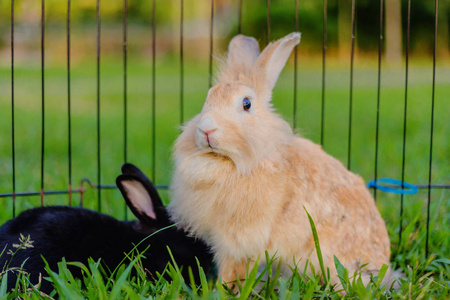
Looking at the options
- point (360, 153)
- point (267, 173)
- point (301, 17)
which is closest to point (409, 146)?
point (360, 153)

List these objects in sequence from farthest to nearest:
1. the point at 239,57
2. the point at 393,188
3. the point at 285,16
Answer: the point at 285,16
the point at 393,188
the point at 239,57

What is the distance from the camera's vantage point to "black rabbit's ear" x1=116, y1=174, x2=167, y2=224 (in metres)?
2.72

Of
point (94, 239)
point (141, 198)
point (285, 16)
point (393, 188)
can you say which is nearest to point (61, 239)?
point (94, 239)

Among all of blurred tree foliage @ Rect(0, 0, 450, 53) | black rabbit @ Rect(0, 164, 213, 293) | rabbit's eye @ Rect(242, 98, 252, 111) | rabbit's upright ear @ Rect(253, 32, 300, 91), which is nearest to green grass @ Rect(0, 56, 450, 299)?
black rabbit @ Rect(0, 164, 213, 293)

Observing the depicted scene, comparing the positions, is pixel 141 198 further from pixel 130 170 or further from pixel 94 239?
pixel 94 239

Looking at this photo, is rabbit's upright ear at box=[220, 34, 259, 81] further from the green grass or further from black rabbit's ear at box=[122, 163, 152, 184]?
black rabbit's ear at box=[122, 163, 152, 184]

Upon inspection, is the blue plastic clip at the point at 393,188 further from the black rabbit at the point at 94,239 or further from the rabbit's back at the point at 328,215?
the black rabbit at the point at 94,239

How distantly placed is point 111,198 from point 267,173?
64.2 inches

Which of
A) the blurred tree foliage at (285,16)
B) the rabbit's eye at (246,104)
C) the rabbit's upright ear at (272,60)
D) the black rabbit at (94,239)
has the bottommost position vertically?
the black rabbit at (94,239)

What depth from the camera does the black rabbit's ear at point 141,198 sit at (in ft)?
8.93

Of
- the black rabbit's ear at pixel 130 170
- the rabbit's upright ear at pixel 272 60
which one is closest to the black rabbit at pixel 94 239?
the black rabbit's ear at pixel 130 170

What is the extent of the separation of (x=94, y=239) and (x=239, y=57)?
1.07 m

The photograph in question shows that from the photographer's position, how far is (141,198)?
2.76 meters

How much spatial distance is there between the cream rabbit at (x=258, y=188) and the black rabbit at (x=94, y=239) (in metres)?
0.13
